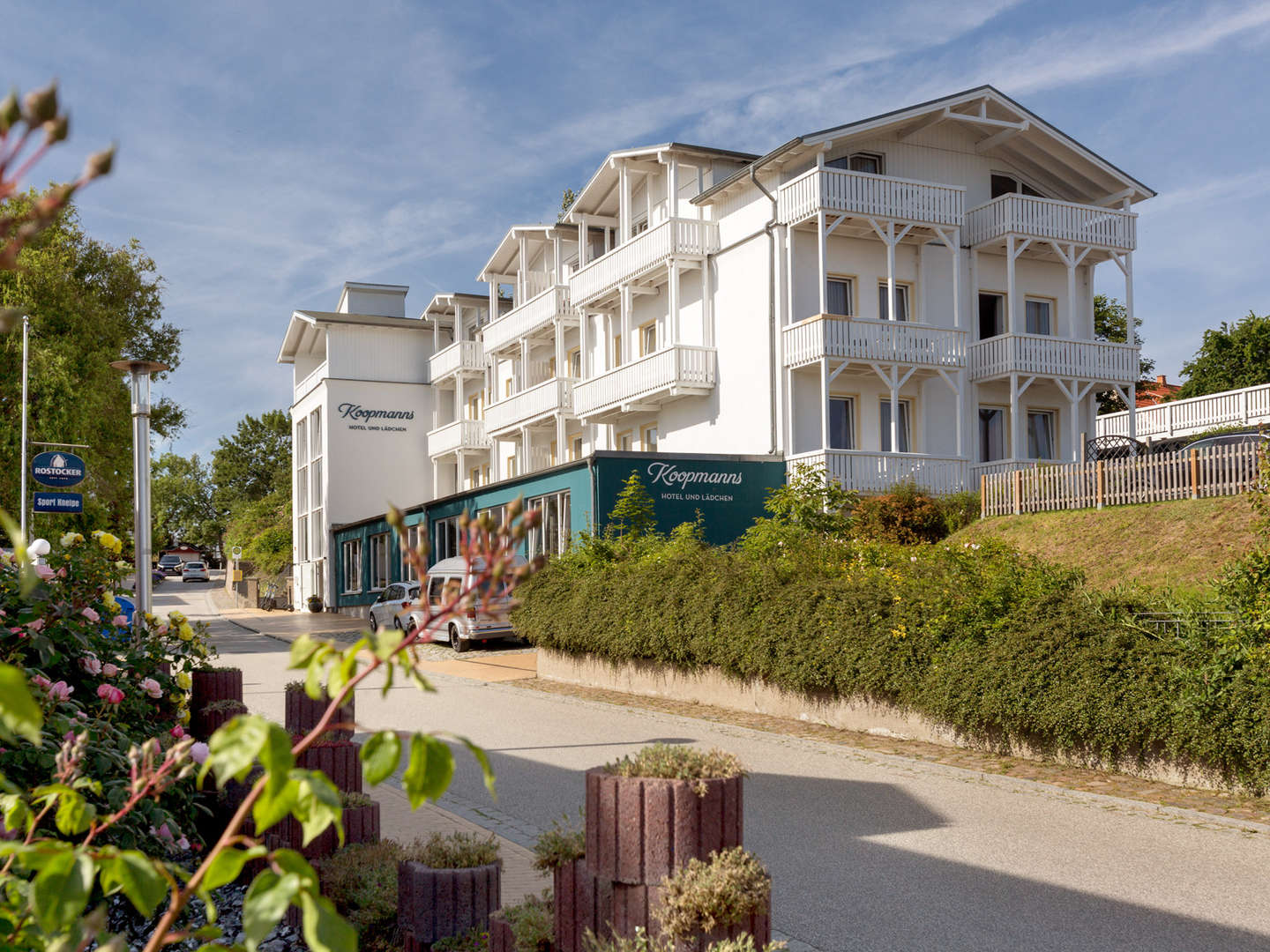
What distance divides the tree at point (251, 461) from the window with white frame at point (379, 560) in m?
65.3

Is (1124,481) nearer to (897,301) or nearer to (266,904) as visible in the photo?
(897,301)

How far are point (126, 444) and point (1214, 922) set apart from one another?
108ft

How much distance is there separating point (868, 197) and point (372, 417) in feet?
85.3

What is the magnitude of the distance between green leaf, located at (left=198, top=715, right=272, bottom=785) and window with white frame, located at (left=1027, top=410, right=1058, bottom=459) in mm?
29355

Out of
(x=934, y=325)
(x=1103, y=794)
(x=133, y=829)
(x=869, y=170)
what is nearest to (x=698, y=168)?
(x=869, y=170)

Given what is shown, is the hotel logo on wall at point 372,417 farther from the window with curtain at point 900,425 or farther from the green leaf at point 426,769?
the green leaf at point 426,769

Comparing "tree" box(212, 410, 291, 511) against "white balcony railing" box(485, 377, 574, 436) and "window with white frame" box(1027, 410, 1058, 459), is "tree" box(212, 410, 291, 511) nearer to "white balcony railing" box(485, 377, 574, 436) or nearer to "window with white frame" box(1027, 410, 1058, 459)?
"white balcony railing" box(485, 377, 574, 436)

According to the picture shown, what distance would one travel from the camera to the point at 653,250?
2911 cm

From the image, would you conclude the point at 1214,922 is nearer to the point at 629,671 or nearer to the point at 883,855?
the point at 883,855

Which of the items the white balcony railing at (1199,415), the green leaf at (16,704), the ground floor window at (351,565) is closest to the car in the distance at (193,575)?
the ground floor window at (351,565)

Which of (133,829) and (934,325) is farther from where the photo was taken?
(934,325)

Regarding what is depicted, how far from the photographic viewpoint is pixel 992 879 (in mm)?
6934

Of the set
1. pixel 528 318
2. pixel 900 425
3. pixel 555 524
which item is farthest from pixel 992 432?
pixel 528 318

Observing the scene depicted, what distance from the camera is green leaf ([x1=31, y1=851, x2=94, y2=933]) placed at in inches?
55.9
